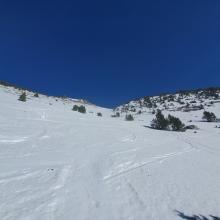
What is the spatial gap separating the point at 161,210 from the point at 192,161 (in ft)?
20.0

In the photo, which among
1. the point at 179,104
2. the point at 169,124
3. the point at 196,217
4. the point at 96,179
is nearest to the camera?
the point at 196,217

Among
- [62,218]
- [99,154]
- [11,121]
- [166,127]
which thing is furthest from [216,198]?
[166,127]

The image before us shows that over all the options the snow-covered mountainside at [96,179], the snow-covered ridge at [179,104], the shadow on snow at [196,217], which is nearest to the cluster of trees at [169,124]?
the snow-covered mountainside at [96,179]

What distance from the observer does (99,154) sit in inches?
432

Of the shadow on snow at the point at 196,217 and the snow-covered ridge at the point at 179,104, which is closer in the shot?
the shadow on snow at the point at 196,217

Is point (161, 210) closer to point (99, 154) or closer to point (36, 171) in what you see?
point (36, 171)

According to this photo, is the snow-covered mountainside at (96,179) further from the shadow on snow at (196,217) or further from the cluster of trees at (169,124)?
the cluster of trees at (169,124)

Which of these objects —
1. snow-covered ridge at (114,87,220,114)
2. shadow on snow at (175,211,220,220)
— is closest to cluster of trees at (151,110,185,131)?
shadow on snow at (175,211,220,220)

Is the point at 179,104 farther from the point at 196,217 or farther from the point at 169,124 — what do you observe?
the point at 196,217

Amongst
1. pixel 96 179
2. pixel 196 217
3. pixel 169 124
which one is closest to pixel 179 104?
pixel 169 124

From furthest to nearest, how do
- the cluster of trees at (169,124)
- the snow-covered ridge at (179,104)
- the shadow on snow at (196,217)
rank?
the snow-covered ridge at (179,104), the cluster of trees at (169,124), the shadow on snow at (196,217)

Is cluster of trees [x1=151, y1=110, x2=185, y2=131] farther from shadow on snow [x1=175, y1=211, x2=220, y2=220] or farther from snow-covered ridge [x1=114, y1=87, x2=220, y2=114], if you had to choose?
snow-covered ridge [x1=114, y1=87, x2=220, y2=114]

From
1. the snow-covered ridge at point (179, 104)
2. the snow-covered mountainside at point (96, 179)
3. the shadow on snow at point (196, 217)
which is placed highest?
the snow-covered ridge at point (179, 104)

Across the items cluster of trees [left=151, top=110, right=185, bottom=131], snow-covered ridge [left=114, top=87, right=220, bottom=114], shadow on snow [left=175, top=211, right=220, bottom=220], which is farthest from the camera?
snow-covered ridge [left=114, top=87, right=220, bottom=114]
